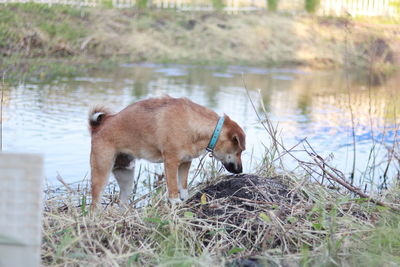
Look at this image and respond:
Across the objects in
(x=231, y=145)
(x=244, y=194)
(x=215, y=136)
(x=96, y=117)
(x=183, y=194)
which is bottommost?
(x=183, y=194)

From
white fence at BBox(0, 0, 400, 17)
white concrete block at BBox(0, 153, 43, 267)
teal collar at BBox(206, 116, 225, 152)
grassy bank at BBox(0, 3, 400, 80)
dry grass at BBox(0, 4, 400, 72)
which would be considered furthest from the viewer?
white fence at BBox(0, 0, 400, 17)

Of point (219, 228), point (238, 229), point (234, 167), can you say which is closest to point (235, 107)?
point (234, 167)

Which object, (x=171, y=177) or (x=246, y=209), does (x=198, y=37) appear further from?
(x=246, y=209)

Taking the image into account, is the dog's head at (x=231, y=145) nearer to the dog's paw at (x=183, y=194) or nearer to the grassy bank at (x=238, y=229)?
the grassy bank at (x=238, y=229)

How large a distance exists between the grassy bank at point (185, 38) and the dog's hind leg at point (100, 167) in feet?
37.9

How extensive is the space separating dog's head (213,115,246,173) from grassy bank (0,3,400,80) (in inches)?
464

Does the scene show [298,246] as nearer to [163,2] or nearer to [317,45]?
[317,45]

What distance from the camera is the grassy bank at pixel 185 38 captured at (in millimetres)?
19594

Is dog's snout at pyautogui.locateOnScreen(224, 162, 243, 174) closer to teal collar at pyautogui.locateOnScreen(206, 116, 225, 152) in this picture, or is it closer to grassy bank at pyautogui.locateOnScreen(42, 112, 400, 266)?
grassy bank at pyautogui.locateOnScreen(42, 112, 400, 266)

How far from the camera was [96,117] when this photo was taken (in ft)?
21.8

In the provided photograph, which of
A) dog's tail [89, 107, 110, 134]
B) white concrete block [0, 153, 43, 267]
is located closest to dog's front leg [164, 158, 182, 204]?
dog's tail [89, 107, 110, 134]

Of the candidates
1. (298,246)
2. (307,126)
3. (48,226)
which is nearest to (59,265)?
(48,226)

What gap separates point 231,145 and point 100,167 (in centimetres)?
135

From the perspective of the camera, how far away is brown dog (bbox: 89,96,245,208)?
20.9 ft
